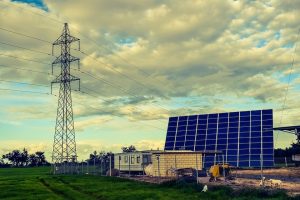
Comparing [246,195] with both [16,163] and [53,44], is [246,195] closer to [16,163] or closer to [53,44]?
[53,44]

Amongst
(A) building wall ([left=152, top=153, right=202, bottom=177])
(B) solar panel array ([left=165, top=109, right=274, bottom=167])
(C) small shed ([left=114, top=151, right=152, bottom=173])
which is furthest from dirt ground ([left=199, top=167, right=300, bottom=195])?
(C) small shed ([left=114, top=151, right=152, bottom=173])

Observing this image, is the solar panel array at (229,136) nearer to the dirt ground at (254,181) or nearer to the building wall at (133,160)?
the dirt ground at (254,181)

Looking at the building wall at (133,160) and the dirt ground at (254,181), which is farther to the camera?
the building wall at (133,160)

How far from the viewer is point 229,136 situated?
189ft

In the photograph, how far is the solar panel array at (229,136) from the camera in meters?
52.8

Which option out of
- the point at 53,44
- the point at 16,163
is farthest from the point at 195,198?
the point at 16,163

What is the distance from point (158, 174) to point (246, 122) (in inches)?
712

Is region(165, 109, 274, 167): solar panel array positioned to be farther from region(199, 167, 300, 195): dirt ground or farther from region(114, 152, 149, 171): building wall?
region(114, 152, 149, 171): building wall

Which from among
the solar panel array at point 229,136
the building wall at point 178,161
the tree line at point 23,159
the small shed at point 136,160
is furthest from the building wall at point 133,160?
the tree line at point 23,159

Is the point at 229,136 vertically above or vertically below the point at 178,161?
above

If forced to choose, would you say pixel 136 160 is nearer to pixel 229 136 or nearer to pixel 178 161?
pixel 178 161

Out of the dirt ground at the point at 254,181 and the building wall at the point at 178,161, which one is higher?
the building wall at the point at 178,161

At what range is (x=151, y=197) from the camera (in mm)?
26000

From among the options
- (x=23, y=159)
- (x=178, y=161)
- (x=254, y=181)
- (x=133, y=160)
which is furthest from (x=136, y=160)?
(x=23, y=159)
